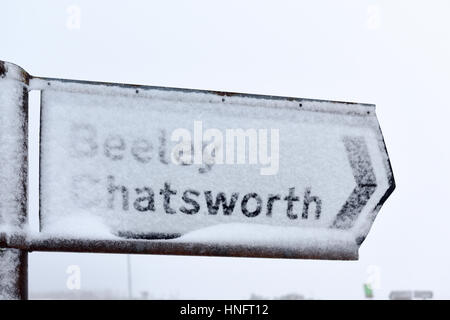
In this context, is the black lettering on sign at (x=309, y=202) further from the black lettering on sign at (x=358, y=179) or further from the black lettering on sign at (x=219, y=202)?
the black lettering on sign at (x=219, y=202)

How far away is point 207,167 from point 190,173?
6 cm

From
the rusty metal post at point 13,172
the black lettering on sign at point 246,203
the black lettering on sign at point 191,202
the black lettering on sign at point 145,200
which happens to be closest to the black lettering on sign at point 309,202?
the black lettering on sign at point 246,203

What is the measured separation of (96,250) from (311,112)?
2.75 feet

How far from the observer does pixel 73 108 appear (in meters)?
1.86

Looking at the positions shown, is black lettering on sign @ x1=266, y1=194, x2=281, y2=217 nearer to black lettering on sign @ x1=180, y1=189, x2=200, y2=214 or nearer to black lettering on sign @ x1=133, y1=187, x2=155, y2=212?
black lettering on sign @ x1=180, y1=189, x2=200, y2=214

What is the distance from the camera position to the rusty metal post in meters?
1.70

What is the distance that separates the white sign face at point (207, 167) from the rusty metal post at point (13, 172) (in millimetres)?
72

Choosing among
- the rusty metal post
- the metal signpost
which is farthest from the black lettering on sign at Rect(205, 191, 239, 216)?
the rusty metal post

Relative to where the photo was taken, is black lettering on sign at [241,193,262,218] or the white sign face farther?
black lettering on sign at [241,193,262,218]

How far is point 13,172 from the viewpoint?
67.9 inches

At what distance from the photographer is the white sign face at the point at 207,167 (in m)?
1.83
